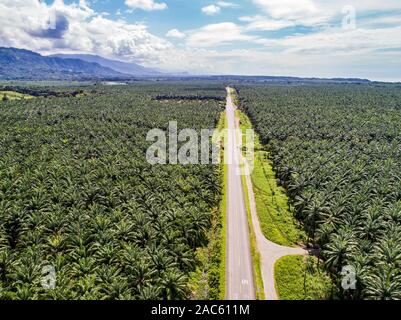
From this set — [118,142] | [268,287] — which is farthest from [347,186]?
[118,142]

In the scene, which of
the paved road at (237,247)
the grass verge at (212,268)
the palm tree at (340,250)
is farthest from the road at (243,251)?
the palm tree at (340,250)

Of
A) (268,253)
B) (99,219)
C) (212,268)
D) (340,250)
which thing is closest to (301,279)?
(340,250)

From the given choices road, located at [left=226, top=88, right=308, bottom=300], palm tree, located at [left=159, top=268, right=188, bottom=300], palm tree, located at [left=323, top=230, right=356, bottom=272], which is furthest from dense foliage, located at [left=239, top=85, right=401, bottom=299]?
palm tree, located at [left=159, top=268, right=188, bottom=300]

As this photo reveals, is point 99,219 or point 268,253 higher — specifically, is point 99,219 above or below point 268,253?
above

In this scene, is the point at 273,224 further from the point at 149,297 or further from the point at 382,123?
the point at 382,123

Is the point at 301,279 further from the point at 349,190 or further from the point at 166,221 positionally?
the point at 349,190

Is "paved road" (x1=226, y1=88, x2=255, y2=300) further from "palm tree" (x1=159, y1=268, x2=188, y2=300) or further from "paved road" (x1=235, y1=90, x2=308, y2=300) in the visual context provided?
"palm tree" (x1=159, y1=268, x2=188, y2=300)
